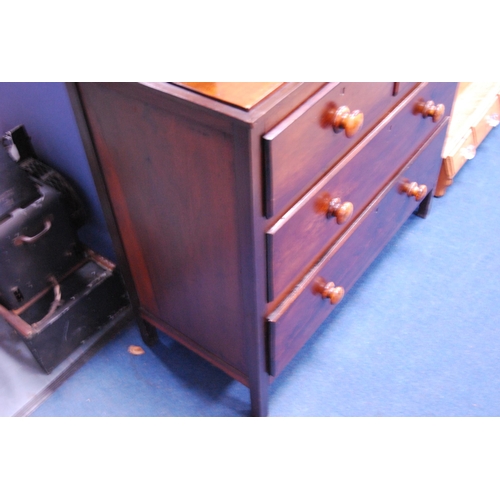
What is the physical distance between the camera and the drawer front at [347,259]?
0.93m

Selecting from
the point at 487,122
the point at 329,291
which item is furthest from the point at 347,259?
the point at 487,122

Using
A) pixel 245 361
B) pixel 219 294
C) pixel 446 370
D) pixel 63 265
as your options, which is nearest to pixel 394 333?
pixel 446 370

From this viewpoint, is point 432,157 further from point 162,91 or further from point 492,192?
point 162,91

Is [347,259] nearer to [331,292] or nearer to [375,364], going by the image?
[331,292]

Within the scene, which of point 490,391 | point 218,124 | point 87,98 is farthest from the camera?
point 490,391

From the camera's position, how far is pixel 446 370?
1.18 m

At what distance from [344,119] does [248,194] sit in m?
0.21

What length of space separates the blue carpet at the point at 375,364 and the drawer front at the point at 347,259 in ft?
0.50

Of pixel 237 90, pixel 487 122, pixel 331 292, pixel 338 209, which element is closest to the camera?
pixel 237 90

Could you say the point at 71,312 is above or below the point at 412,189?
below

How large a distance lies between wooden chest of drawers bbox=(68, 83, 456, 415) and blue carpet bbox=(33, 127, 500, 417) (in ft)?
0.42

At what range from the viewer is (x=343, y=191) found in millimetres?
931

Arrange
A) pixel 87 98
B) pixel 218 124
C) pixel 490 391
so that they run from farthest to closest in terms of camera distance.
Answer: pixel 490 391, pixel 87 98, pixel 218 124

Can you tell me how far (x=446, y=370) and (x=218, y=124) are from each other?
2.80 ft
